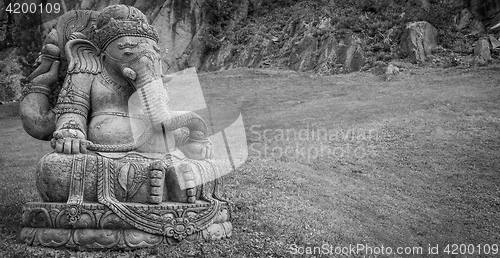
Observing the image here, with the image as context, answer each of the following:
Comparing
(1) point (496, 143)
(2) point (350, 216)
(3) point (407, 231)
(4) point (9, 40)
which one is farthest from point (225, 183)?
(4) point (9, 40)

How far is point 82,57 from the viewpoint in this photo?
7.69m

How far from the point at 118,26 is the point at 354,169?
348 inches

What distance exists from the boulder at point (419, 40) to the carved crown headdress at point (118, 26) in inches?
926

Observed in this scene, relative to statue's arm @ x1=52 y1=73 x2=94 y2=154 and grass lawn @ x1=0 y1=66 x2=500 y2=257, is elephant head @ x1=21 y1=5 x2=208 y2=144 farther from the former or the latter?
grass lawn @ x1=0 y1=66 x2=500 y2=257

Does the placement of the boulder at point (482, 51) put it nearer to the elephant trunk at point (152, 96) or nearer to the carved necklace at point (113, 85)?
the elephant trunk at point (152, 96)

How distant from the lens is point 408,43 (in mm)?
29656

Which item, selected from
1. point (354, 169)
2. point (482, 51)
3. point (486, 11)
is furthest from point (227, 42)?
point (354, 169)

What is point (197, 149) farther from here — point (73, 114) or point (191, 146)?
point (73, 114)

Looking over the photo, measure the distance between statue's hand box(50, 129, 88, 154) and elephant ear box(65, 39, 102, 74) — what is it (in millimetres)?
989

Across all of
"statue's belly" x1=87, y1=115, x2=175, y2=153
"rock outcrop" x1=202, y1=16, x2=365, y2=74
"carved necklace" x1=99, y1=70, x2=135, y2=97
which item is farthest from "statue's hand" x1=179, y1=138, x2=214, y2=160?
"rock outcrop" x1=202, y1=16, x2=365, y2=74

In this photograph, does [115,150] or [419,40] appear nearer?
[115,150]

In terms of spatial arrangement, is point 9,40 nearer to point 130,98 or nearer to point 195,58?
point 195,58

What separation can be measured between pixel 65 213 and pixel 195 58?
3164 cm

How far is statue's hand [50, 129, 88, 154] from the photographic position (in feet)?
22.6
